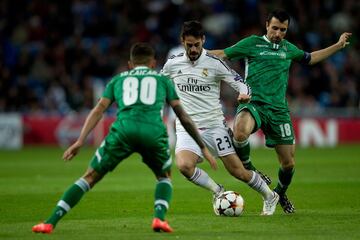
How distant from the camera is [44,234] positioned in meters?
8.34

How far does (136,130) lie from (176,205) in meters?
3.64

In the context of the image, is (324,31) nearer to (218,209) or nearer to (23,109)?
(23,109)

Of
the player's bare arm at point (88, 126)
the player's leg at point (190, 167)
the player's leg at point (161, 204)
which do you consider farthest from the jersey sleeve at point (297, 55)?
the player's bare arm at point (88, 126)

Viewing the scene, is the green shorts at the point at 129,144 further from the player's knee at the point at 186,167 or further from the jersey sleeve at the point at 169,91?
the player's knee at the point at 186,167

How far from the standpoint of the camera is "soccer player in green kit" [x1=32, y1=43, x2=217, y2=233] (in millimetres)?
8297

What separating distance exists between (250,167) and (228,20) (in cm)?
1744

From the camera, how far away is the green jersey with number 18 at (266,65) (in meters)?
10.7

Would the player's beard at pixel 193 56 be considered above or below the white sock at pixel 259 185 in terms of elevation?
above

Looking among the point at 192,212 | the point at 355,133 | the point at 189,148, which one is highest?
the point at 189,148

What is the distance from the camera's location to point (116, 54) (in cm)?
2723

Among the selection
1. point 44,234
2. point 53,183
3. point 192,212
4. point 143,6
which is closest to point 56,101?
point 143,6

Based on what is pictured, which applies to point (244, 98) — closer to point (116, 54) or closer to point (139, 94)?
point (139, 94)

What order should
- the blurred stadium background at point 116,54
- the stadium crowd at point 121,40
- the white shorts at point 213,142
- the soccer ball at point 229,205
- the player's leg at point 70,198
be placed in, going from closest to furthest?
1. the player's leg at point 70,198
2. the soccer ball at point 229,205
3. the white shorts at point 213,142
4. the blurred stadium background at point 116,54
5. the stadium crowd at point 121,40

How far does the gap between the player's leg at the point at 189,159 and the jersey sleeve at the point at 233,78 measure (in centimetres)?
81
